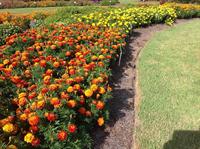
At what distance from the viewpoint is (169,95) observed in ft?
20.6

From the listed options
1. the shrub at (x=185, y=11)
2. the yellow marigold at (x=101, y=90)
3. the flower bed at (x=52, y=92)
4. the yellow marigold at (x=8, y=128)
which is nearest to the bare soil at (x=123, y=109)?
the flower bed at (x=52, y=92)

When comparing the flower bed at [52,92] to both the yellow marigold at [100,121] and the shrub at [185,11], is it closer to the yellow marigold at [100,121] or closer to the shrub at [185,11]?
the yellow marigold at [100,121]

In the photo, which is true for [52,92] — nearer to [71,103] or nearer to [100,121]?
[71,103]

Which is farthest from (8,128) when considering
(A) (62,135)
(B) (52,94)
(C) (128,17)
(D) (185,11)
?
(D) (185,11)

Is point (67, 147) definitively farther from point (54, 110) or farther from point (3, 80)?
point (3, 80)

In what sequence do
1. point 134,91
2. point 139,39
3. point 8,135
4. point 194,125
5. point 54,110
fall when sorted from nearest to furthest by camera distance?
point 8,135 → point 54,110 → point 194,125 → point 134,91 → point 139,39

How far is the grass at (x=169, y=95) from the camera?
4.81 metres

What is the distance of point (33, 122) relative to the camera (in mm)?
3520

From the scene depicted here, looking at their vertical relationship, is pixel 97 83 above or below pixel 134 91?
above

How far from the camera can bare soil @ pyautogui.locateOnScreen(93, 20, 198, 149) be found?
15.1ft

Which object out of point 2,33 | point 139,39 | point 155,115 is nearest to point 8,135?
point 155,115

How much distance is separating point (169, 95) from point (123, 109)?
1.33 metres

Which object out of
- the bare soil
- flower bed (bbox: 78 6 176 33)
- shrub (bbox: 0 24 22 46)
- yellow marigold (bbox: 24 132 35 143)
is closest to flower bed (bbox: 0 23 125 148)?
yellow marigold (bbox: 24 132 35 143)

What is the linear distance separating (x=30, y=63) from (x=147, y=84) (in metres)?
2.83
